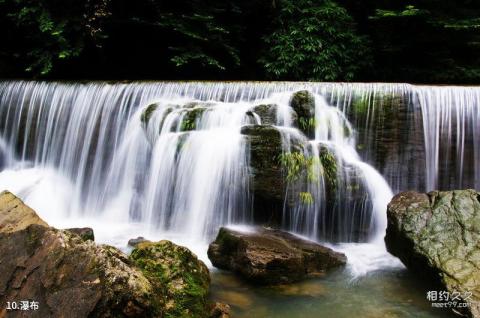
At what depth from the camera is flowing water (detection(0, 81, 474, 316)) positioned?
21.9 ft

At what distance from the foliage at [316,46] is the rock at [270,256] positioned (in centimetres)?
728

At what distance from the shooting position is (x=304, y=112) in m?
7.74

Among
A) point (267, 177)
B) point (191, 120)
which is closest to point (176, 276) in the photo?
point (267, 177)

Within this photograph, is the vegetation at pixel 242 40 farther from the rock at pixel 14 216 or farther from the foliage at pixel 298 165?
the rock at pixel 14 216

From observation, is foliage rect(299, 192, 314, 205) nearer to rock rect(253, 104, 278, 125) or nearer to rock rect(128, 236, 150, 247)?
rock rect(253, 104, 278, 125)

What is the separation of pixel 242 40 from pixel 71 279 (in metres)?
11.1

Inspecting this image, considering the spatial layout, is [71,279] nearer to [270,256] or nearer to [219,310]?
[219,310]

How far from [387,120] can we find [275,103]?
85.0 inches

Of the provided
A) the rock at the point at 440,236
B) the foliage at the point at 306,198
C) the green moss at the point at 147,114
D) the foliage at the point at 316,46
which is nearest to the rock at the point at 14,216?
the green moss at the point at 147,114

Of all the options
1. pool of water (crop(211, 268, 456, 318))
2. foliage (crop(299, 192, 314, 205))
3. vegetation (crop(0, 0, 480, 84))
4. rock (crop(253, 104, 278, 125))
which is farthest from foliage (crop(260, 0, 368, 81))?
pool of water (crop(211, 268, 456, 318))

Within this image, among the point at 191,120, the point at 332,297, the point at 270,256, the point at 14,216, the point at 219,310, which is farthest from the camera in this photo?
the point at 191,120

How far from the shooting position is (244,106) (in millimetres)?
8078

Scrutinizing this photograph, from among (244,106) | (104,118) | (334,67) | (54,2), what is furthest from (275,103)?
(54,2)

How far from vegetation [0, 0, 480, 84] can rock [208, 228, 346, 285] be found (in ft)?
23.7
